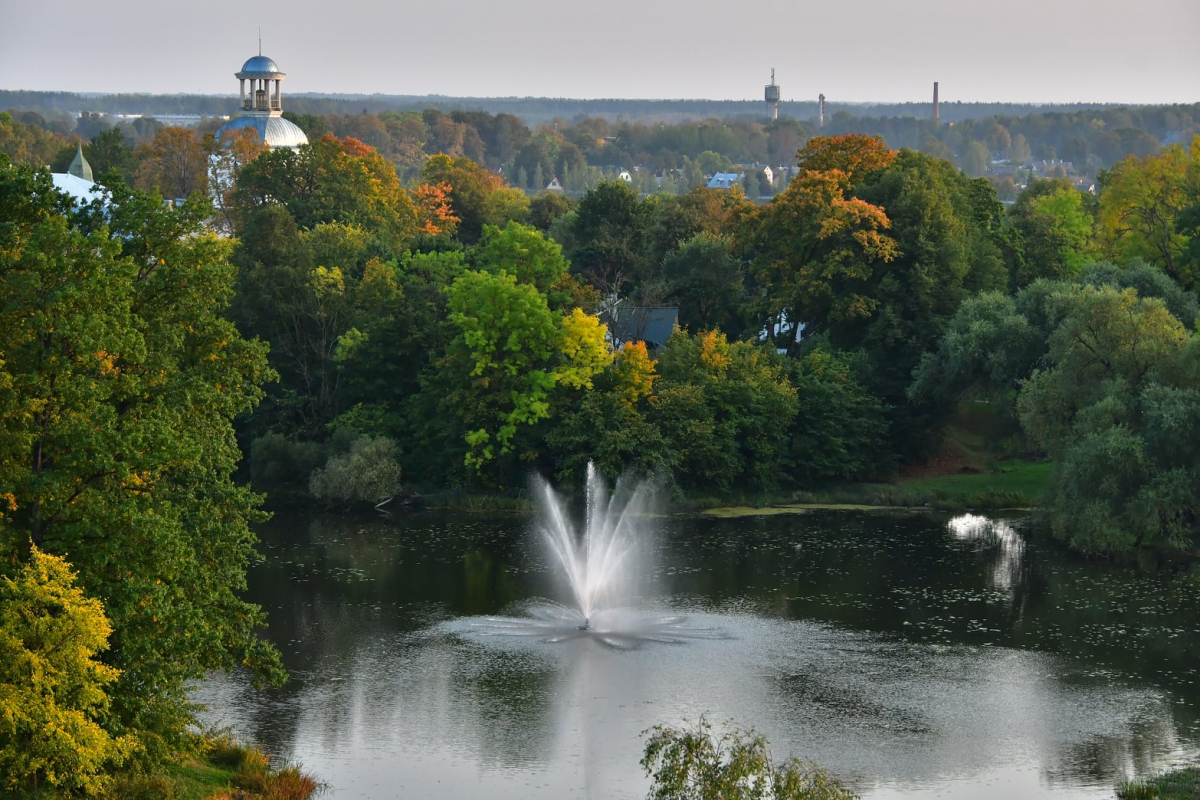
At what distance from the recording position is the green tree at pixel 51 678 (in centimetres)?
2386

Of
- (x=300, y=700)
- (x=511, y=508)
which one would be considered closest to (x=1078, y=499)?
(x=511, y=508)

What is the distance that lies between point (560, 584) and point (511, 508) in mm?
9482

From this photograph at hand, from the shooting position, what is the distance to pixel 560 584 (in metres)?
42.9

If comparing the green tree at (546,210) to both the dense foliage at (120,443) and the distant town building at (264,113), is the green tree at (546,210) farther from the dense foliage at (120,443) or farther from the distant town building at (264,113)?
the dense foliage at (120,443)

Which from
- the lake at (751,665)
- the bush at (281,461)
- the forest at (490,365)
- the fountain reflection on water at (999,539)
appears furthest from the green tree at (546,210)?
the fountain reflection on water at (999,539)

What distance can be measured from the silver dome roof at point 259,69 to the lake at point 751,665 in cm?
7335

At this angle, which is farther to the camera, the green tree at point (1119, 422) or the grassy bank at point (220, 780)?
the green tree at point (1119, 422)

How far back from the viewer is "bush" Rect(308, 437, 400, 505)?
173 ft

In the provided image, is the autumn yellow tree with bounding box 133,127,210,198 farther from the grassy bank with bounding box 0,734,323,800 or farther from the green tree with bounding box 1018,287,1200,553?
the grassy bank with bounding box 0,734,323,800

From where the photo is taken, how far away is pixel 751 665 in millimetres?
35594

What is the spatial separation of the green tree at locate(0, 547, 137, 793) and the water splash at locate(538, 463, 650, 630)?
16.1 meters

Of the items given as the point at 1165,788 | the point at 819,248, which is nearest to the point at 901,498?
the point at 819,248

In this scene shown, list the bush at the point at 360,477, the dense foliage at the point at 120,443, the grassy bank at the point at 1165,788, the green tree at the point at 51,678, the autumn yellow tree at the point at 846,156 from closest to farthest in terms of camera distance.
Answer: the green tree at the point at 51,678
the dense foliage at the point at 120,443
the grassy bank at the point at 1165,788
the bush at the point at 360,477
the autumn yellow tree at the point at 846,156

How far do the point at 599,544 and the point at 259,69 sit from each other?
79359 millimetres
